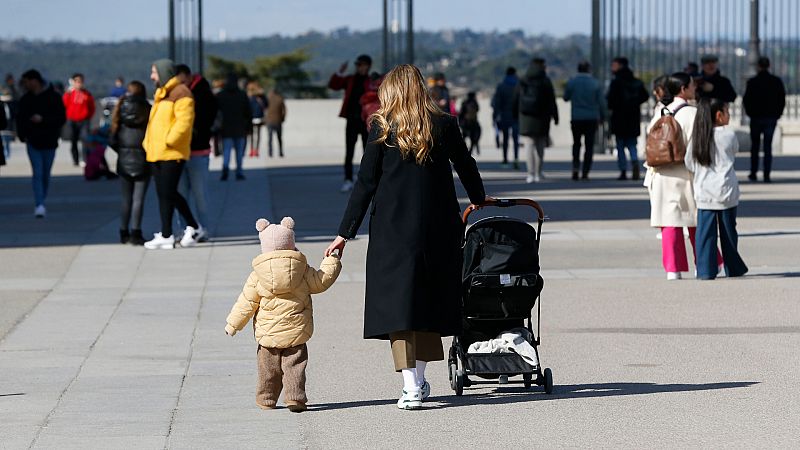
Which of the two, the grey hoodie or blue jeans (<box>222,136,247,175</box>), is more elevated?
the grey hoodie

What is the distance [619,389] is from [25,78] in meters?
13.0

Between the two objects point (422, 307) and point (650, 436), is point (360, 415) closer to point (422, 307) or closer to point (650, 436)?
point (422, 307)

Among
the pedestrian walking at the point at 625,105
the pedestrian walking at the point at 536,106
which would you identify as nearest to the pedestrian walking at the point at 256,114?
the pedestrian walking at the point at 536,106

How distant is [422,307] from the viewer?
777 centimetres

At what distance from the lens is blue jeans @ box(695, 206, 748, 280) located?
12828 mm

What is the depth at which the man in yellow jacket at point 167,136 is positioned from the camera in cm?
1516

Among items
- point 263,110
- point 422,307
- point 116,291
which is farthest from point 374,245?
point 263,110

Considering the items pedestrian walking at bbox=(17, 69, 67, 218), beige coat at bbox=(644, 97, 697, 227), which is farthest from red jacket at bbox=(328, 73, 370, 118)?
beige coat at bbox=(644, 97, 697, 227)

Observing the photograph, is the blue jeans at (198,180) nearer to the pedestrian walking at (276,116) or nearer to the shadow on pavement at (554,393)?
the shadow on pavement at (554,393)

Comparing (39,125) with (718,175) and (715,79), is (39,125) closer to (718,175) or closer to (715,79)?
(718,175)

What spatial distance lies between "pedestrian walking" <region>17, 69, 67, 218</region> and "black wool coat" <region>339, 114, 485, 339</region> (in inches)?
470

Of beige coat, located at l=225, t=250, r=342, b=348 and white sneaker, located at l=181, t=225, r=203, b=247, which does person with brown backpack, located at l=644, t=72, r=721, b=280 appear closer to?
white sneaker, located at l=181, t=225, r=203, b=247

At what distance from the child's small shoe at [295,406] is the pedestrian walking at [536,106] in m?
15.9

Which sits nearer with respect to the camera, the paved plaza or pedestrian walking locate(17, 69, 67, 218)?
the paved plaza
